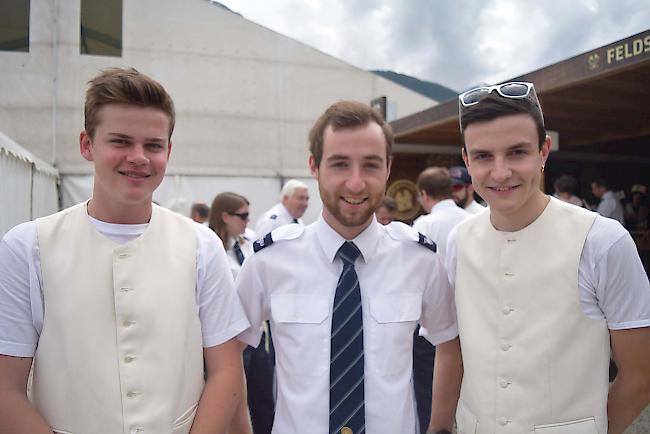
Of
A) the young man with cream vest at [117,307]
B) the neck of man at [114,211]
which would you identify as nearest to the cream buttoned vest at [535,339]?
the young man with cream vest at [117,307]

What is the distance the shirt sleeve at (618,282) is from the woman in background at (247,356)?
3.98 feet

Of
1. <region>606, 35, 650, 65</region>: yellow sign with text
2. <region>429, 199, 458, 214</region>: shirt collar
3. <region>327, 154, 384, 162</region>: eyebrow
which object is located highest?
<region>606, 35, 650, 65</region>: yellow sign with text

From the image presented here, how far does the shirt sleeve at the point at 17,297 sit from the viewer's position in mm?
1384

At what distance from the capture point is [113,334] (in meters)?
1.44

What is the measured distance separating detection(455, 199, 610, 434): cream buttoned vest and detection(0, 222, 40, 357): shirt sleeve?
1.37 m

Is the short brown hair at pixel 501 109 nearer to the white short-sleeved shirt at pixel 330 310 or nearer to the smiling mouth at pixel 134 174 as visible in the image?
the white short-sleeved shirt at pixel 330 310

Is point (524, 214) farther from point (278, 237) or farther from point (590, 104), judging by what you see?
point (590, 104)

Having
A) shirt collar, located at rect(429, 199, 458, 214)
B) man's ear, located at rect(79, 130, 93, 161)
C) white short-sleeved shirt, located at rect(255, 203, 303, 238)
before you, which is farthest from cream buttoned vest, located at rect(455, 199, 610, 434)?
white short-sleeved shirt, located at rect(255, 203, 303, 238)

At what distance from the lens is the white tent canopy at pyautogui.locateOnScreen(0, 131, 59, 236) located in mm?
4441

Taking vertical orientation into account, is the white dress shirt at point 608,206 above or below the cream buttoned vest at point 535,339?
above

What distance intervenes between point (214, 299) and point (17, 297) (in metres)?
0.55

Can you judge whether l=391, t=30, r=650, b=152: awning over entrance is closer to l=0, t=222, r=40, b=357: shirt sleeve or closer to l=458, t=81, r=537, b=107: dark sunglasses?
l=458, t=81, r=537, b=107: dark sunglasses

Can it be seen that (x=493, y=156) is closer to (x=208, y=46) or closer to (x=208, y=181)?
(x=208, y=181)

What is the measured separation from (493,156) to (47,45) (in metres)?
12.2
